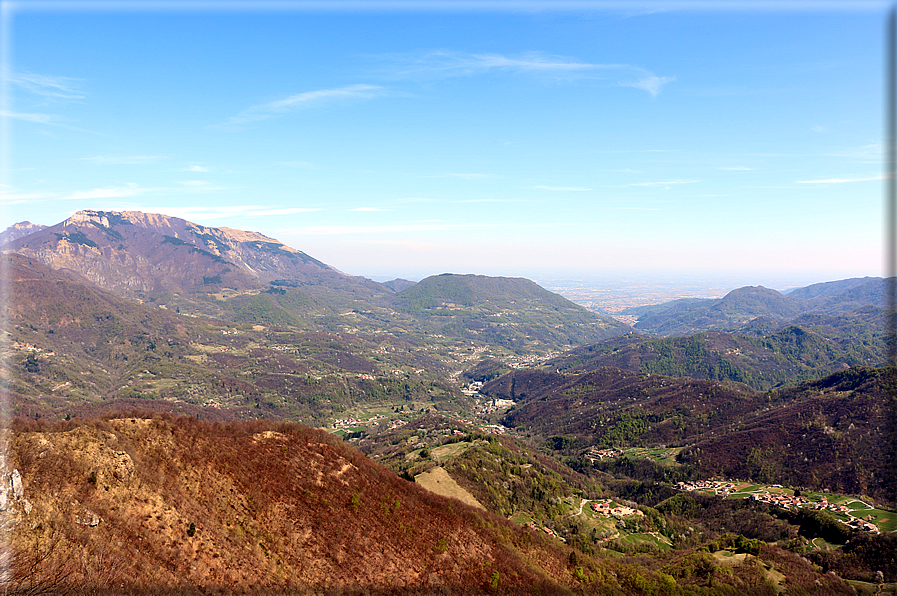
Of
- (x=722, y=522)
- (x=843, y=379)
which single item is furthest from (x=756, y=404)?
(x=722, y=522)

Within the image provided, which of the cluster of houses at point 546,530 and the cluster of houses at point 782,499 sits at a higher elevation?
the cluster of houses at point 546,530

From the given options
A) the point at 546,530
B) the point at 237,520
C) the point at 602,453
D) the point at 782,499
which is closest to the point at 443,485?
the point at 546,530

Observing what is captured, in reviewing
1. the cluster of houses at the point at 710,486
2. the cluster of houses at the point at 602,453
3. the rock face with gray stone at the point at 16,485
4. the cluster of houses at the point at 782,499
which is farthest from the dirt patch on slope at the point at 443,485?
the cluster of houses at the point at 602,453

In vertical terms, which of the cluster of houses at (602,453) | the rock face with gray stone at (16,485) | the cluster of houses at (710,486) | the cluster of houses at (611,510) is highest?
the rock face with gray stone at (16,485)

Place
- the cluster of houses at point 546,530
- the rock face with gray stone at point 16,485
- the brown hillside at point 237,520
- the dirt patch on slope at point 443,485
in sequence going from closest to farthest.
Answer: the rock face with gray stone at point 16,485 < the brown hillside at point 237,520 < the cluster of houses at point 546,530 < the dirt patch on slope at point 443,485

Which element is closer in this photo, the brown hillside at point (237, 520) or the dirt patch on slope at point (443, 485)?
the brown hillside at point (237, 520)

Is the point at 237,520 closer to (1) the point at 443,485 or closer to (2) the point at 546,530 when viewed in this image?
(1) the point at 443,485

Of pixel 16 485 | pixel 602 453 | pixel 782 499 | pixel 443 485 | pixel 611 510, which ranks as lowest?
pixel 602 453

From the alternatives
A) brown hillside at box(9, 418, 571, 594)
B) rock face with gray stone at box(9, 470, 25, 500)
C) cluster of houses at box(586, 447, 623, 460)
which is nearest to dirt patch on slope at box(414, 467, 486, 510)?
brown hillside at box(9, 418, 571, 594)

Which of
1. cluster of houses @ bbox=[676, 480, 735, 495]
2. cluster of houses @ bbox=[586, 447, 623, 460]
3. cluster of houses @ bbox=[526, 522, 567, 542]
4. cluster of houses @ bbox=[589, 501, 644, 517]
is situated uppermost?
cluster of houses @ bbox=[526, 522, 567, 542]

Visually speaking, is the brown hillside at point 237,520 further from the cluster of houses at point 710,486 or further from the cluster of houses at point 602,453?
the cluster of houses at point 602,453

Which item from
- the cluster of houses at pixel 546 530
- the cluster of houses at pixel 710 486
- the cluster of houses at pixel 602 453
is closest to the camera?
the cluster of houses at pixel 546 530

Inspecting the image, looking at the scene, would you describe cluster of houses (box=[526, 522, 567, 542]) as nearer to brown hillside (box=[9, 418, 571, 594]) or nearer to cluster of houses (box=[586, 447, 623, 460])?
brown hillside (box=[9, 418, 571, 594])
